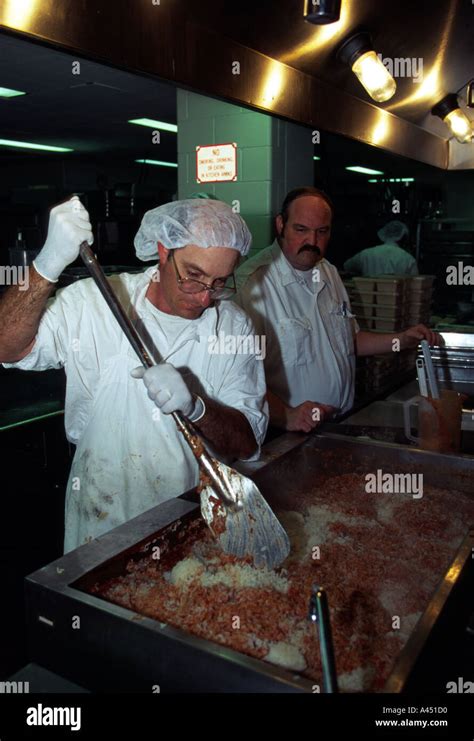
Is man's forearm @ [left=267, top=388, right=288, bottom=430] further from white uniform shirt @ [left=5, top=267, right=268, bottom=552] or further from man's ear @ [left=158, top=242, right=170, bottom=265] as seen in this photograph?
man's ear @ [left=158, top=242, right=170, bottom=265]

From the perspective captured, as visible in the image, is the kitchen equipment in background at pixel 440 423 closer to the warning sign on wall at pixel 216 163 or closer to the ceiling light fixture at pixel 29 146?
the warning sign on wall at pixel 216 163

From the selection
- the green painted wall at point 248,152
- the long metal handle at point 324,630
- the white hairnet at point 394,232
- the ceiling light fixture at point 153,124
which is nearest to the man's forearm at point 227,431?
the long metal handle at point 324,630

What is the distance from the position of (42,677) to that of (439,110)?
4.76 metres

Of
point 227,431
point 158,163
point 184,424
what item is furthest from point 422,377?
point 158,163

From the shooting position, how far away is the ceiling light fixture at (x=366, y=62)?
10.2 ft

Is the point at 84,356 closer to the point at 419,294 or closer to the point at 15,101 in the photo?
the point at 419,294

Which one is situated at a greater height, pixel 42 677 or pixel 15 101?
pixel 15 101

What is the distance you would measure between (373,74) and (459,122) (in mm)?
1815

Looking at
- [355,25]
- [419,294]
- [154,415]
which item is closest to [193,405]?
[154,415]

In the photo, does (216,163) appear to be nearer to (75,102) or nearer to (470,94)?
(470,94)

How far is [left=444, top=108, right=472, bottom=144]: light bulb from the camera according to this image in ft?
15.4

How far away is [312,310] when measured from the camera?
3.20 metres

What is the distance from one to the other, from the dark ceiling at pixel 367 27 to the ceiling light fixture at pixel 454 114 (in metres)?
0.33

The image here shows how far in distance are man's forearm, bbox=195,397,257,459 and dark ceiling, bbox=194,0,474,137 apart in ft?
4.87
